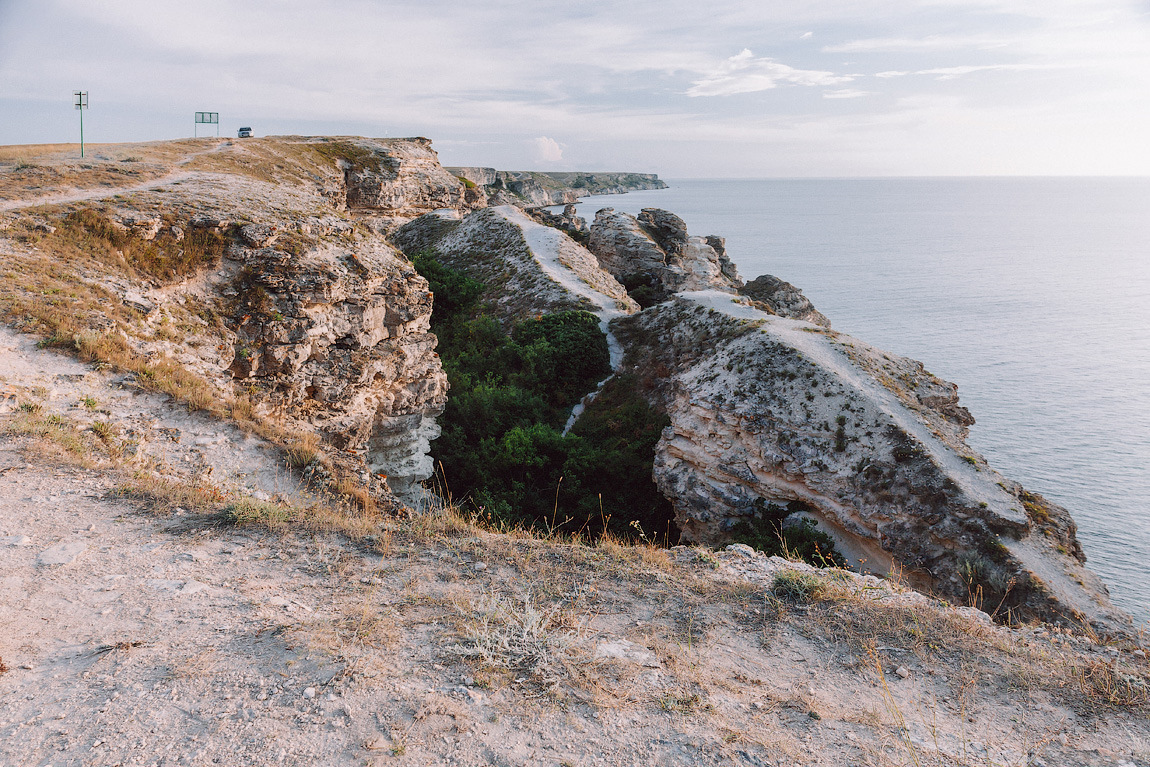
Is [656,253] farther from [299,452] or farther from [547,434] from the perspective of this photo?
[299,452]

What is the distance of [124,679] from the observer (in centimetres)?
465

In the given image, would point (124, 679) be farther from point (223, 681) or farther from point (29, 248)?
point (29, 248)

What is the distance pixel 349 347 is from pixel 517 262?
18504mm

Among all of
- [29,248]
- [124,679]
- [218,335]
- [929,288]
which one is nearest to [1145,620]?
[124,679]

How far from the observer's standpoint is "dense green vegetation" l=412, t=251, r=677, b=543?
18703 mm

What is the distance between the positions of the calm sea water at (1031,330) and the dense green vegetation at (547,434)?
51.1 ft

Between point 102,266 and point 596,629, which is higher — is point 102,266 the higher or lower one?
the higher one

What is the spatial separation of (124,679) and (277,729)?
55.0 inches

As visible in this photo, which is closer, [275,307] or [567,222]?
[275,307]

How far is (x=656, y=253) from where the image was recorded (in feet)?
144

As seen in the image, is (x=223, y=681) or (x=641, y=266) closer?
(x=223, y=681)

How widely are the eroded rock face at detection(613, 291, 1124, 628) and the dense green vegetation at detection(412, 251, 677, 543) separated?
150 centimetres

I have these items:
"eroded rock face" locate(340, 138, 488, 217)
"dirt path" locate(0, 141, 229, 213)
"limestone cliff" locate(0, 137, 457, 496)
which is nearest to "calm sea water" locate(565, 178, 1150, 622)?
"limestone cliff" locate(0, 137, 457, 496)

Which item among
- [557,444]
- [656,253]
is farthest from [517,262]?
[557,444]
